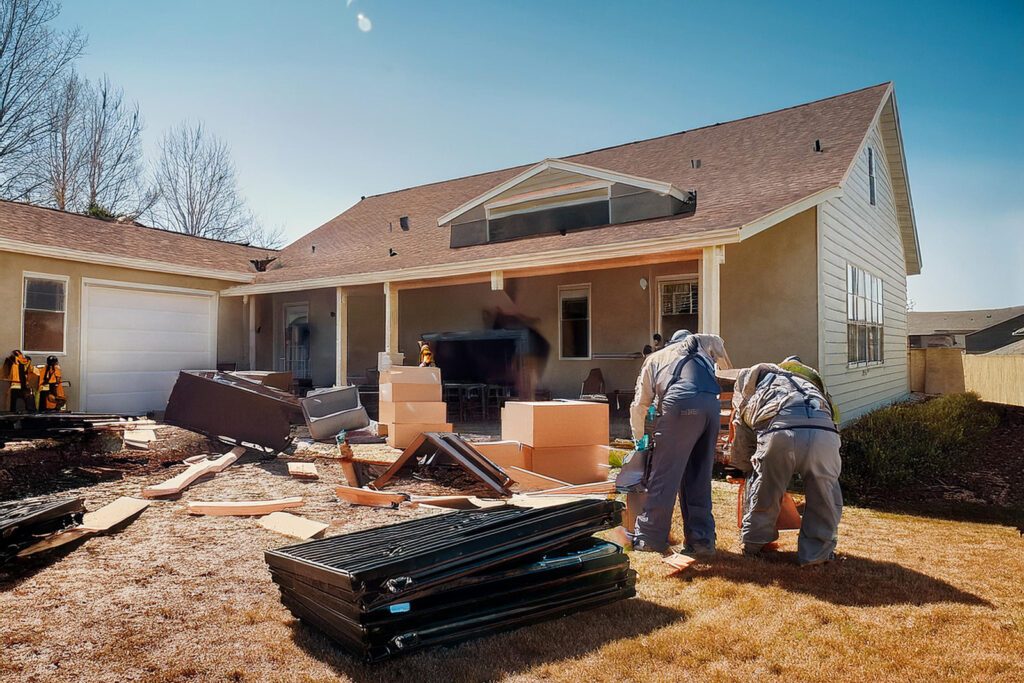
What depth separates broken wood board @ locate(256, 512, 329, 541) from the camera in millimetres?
4891

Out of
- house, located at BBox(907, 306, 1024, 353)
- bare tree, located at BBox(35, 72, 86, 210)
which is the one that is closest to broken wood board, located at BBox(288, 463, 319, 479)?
bare tree, located at BBox(35, 72, 86, 210)

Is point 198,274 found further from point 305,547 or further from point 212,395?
point 305,547

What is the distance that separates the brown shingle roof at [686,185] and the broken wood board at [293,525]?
623 cm

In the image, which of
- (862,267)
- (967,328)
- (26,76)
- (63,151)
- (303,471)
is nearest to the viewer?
(303,471)

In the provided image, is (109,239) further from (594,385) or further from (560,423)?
(560,423)

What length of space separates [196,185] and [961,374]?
31.7 meters

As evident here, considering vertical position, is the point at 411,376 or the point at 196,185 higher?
the point at 196,185

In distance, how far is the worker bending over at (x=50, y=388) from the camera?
11.2 m

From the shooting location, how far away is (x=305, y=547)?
146 inches

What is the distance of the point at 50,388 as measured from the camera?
11.3 m

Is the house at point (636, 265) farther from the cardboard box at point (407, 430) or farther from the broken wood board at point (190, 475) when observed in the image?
the broken wood board at point (190, 475)

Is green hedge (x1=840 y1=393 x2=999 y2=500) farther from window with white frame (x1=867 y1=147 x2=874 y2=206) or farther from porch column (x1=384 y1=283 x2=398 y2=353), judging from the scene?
porch column (x1=384 y1=283 x2=398 y2=353)

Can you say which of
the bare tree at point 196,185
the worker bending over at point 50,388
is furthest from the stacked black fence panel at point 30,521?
the bare tree at point 196,185

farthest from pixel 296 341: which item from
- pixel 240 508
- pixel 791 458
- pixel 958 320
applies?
pixel 958 320
